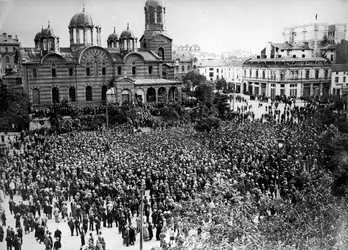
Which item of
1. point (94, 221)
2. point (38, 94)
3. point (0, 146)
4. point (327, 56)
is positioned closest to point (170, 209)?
point (94, 221)

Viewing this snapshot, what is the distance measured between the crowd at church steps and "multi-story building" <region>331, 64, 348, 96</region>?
49.7ft

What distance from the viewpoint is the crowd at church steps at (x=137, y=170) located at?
38.5 ft

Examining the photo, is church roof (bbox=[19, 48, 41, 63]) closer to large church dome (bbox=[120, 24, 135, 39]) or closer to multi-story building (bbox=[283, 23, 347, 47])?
large church dome (bbox=[120, 24, 135, 39])

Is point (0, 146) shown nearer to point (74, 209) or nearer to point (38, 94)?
point (74, 209)

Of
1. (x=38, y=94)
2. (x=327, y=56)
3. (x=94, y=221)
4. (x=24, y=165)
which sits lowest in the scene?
(x=94, y=221)

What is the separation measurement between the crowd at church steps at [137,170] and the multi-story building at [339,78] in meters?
15.2

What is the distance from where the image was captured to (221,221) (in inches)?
398

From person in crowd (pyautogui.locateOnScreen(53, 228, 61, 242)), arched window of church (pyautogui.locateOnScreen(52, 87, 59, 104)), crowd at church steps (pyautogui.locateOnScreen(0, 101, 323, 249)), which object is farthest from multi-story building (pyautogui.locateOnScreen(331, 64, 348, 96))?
person in crowd (pyautogui.locateOnScreen(53, 228, 61, 242))

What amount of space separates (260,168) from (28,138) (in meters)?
11.4

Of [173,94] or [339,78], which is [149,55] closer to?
[173,94]

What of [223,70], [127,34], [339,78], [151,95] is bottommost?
[151,95]

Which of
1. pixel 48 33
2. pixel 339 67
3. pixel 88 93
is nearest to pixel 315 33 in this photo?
pixel 339 67

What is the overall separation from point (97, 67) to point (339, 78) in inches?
812

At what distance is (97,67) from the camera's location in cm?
2994
